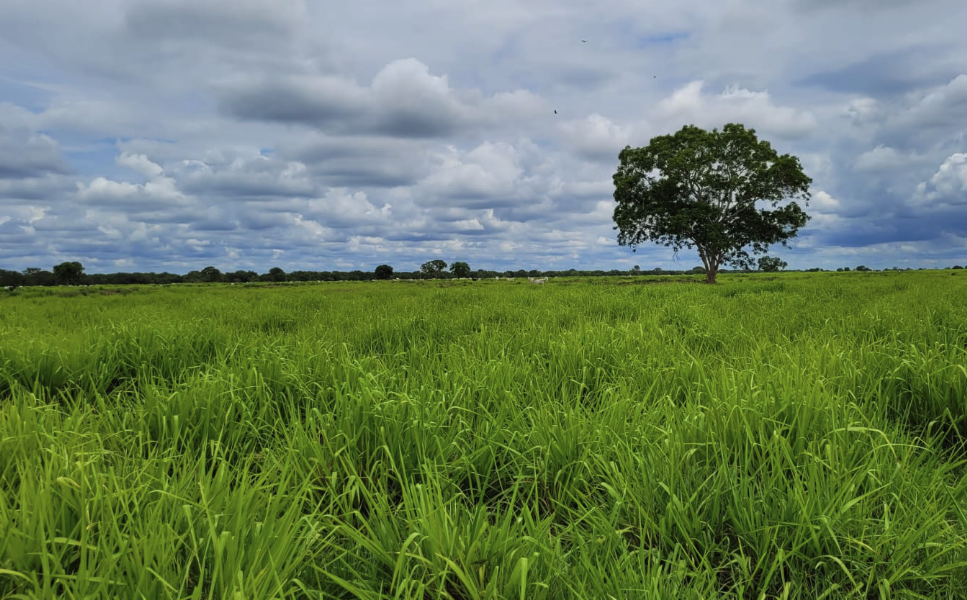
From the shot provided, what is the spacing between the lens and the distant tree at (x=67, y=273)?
254ft

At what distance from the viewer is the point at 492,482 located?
2498 millimetres

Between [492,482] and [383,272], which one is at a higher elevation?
[383,272]

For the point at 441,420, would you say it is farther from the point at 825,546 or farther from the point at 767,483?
the point at 825,546

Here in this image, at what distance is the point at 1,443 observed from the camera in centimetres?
243

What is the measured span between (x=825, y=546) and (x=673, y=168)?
36433mm

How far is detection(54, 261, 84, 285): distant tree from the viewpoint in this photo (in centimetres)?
7750

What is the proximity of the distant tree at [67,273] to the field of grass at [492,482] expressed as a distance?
320 feet

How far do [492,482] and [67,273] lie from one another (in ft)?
337

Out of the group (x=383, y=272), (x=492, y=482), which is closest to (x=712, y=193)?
(x=492, y=482)

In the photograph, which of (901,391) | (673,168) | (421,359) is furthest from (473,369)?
(673,168)

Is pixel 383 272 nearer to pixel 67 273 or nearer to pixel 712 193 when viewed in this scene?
pixel 67 273

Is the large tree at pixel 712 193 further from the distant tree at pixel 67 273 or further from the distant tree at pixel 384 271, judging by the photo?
the distant tree at pixel 67 273

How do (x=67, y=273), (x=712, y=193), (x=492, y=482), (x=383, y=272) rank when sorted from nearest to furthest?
(x=492, y=482) < (x=712, y=193) < (x=67, y=273) < (x=383, y=272)

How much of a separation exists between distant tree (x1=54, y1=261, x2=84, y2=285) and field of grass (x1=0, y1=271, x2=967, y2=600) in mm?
97452
